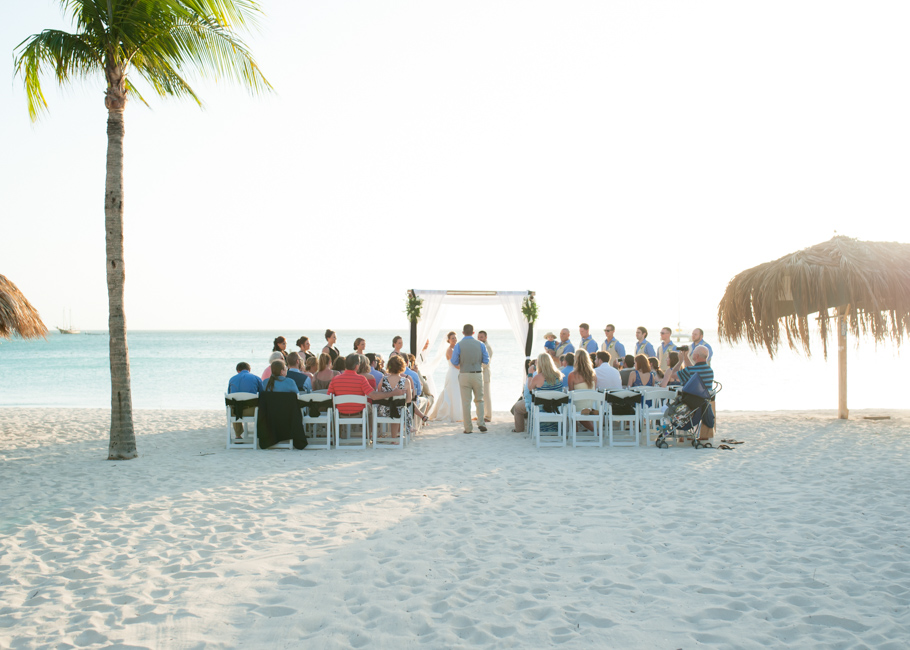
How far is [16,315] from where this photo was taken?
834cm

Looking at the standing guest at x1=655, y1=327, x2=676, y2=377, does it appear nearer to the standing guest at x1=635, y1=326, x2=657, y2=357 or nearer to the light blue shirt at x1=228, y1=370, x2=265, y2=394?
the standing guest at x1=635, y1=326, x2=657, y2=357

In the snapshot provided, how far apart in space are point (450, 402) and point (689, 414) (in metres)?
4.04

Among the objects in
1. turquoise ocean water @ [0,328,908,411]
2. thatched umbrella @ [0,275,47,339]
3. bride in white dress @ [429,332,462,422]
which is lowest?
turquoise ocean water @ [0,328,908,411]

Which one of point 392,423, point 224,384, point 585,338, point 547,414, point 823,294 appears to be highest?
point 823,294

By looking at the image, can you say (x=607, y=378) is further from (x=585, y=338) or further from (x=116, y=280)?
(x=116, y=280)

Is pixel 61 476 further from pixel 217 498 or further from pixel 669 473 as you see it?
pixel 669 473

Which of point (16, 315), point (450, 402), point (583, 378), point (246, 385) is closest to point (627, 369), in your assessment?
point (583, 378)

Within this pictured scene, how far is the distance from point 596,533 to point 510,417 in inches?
273

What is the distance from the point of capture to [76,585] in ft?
10.2

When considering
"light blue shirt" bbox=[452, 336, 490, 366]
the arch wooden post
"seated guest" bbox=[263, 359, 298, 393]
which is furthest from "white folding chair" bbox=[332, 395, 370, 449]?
the arch wooden post

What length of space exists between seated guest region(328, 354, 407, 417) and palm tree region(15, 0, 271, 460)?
2245mm

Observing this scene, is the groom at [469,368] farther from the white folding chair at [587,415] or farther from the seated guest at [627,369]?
the seated guest at [627,369]

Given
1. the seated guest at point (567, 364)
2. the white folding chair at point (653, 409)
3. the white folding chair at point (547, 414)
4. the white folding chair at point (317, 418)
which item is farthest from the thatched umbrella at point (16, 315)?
the white folding chair at point (653, 409)

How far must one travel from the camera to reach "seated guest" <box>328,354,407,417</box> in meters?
7.23
